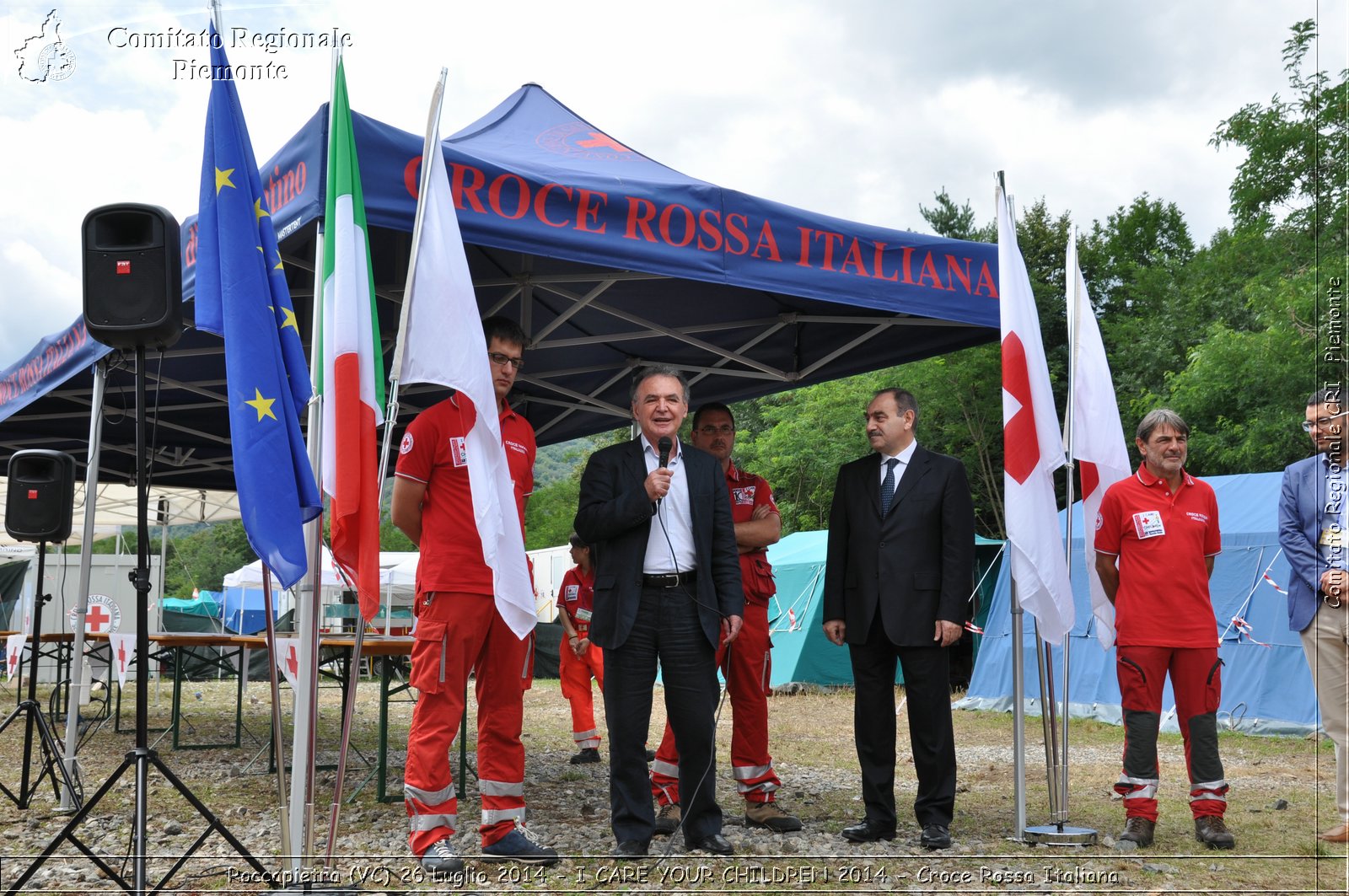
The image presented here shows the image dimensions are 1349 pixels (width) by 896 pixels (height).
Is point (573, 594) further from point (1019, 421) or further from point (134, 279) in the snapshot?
point (134, 279)

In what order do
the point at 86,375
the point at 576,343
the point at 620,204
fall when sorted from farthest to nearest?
the point at 86,375, the point at 576,343, the point at 620,204

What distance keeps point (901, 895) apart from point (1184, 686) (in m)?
1.84

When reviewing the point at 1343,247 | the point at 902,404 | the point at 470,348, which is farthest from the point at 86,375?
the point at 1343,247

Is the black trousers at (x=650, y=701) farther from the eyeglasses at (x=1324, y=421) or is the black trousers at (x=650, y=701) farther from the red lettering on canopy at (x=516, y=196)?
the eyeglasses at (x=1324, y=421)

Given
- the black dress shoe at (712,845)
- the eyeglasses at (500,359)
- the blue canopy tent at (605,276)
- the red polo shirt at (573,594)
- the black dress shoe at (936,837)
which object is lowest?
the black dress shoe at (936,837)

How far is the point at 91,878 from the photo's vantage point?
157 inches

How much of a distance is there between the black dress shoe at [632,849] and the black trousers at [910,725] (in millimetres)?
1053

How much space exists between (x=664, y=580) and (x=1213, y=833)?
2622 millimetres

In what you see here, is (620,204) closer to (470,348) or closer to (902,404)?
(470,348)

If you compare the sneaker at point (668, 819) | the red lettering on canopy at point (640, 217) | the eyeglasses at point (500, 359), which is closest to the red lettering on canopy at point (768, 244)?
the red lettering on canopy at point (640, 217)

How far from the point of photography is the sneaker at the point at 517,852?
3.94 meters

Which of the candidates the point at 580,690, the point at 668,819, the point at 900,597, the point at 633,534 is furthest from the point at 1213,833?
the point at 580,690

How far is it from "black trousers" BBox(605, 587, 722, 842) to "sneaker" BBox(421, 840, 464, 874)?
0.59m

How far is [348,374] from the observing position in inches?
141
